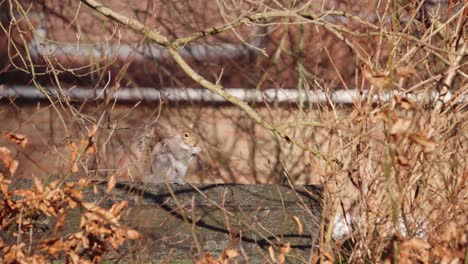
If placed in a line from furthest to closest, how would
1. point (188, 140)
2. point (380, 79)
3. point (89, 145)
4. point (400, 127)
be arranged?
point (188, 140)
point (89, 145)
point (380, 79)
point (400, 127)

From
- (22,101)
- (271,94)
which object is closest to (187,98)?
(271,94)

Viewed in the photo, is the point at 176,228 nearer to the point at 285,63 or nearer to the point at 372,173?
Answer: the point at 372,173

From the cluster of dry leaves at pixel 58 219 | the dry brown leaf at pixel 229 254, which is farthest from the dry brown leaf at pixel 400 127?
Result: the cluster of dry leaves at pixel 58 219

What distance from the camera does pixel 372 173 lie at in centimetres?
552

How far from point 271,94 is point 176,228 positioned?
4342mm

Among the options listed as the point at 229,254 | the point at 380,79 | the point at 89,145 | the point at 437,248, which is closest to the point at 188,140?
the point at 89,145

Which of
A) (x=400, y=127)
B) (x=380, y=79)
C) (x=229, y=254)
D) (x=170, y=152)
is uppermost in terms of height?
(x=380, y=79)

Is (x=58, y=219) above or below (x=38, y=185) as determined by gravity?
below

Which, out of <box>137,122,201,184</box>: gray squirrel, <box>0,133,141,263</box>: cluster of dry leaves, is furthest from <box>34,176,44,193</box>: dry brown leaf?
<box>137,122,201,184</box>: gray squirrel

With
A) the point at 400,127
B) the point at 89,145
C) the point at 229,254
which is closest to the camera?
the point at 400,127

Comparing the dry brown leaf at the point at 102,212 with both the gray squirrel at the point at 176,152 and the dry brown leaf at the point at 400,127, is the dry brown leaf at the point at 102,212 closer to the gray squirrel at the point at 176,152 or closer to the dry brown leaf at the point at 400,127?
the dry brown leaf at the point at 400,127

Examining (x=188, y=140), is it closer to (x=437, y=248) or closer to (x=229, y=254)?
(x=229, y=254)

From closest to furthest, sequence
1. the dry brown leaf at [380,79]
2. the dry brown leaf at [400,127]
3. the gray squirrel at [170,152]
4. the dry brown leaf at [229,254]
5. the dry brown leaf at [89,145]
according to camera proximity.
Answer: the dry brown leaf at [400,127] → the dry brown leaf at [380,79] → the dry brown leaf at [229,254] → the dry brown leaf at [89,145] → the gray squirrel at [170,152]

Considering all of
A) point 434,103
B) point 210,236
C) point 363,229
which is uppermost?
point 434,103
